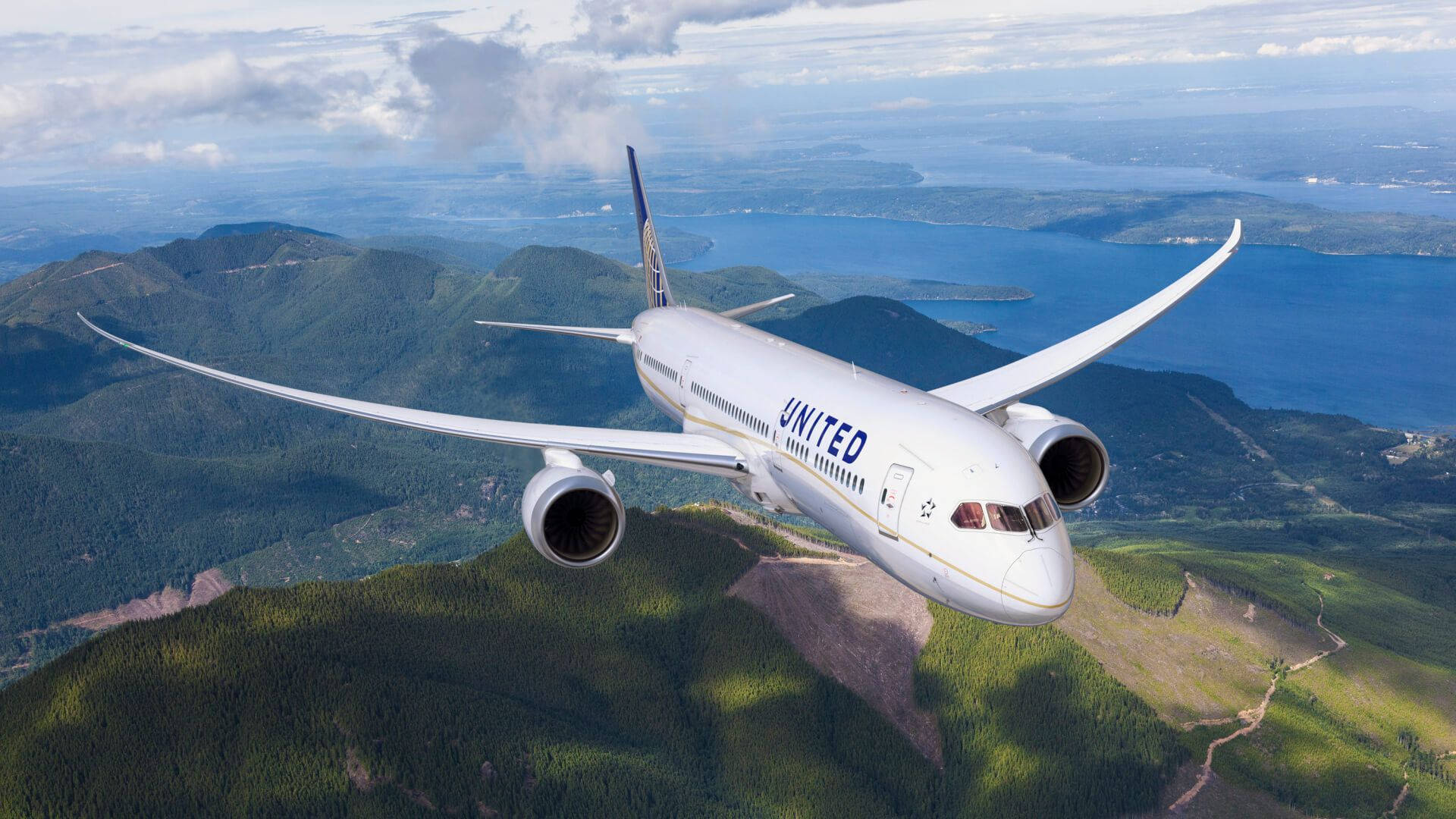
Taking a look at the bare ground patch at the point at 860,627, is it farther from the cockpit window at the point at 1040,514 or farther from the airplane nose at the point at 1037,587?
the airplane nose at the point at 1037,587

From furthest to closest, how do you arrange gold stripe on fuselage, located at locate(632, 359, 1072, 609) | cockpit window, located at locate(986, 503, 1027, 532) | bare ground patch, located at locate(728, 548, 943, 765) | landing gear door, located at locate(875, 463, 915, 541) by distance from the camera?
bare ground patch, located at locate(728, 548, 943, 765), landing gear door, located at locate(875, 463, 915, 541), cockpit window, located at locate(986, 503, 1027, 532), gold stripe on fuselage, located at locate(632, 359, 1072, 609)

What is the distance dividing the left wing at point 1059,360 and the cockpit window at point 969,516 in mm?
13884

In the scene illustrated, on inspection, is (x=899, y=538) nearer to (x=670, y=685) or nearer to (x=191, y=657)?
(x=670, y=685)

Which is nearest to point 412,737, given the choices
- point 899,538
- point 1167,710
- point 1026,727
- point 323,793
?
point 323,793

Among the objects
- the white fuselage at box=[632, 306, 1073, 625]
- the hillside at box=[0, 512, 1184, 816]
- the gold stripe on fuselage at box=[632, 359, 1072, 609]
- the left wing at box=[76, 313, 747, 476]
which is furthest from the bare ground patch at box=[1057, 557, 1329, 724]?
the left wing at box=[76, 313, 747, 476]

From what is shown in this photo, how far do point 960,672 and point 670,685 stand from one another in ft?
108

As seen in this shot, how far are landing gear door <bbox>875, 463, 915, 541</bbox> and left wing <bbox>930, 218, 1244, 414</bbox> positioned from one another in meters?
11.1

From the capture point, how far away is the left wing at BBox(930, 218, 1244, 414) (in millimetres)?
48469

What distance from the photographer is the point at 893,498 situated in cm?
3588

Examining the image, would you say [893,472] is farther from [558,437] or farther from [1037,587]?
[558,437]

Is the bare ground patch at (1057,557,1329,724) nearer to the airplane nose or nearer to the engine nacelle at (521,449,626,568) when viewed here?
the engine nacelle at (521,449,626,568)

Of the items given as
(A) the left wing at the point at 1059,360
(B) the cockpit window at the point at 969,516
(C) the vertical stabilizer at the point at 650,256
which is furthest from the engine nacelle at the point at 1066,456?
(C) the vertical stabilizer at the point at 650,256

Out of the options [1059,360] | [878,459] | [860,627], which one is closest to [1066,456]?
[878,459]

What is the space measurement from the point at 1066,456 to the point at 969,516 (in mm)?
11730
